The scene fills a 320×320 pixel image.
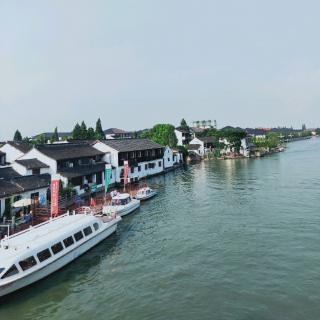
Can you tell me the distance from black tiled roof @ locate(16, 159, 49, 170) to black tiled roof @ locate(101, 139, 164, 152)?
1893cm

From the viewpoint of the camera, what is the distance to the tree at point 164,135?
113m

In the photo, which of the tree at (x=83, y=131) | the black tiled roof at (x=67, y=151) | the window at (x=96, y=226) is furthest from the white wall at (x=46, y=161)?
the tree at (x=83, y=131)

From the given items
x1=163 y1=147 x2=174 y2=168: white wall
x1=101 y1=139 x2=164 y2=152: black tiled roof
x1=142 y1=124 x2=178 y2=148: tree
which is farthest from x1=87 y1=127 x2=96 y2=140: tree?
x1=101 y1=139 x2=164 y2=152: black tiled roof

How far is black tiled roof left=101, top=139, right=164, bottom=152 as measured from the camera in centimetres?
6875

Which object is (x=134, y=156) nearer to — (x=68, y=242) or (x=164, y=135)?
(x=164, y=135)

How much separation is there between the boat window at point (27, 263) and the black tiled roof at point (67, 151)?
92.6 ft

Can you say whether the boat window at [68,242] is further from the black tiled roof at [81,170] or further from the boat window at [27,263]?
the black tiled roof at [81,170]

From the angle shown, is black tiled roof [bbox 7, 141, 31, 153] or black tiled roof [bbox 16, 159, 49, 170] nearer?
black tiled roof [bbox 16, 159, 49, 170]

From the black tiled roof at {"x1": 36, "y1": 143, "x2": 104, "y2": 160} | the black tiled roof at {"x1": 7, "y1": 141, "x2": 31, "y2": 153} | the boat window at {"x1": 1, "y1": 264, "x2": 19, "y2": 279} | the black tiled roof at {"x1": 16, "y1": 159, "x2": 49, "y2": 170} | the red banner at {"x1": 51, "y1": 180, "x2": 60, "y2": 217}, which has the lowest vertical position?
the boat window at {"x1": 1, "y1": 264, "x2": 19, "y2": 279}

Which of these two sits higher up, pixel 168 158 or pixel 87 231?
pixel 168 158

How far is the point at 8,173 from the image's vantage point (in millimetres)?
43906

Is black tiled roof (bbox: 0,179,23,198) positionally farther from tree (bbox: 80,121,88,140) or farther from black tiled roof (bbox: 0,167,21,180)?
tree (bbox: 80,121,88,140)

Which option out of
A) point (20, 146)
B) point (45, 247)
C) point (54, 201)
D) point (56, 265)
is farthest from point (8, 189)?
point (20, 146)

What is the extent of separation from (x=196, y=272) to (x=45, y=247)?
419 inches
